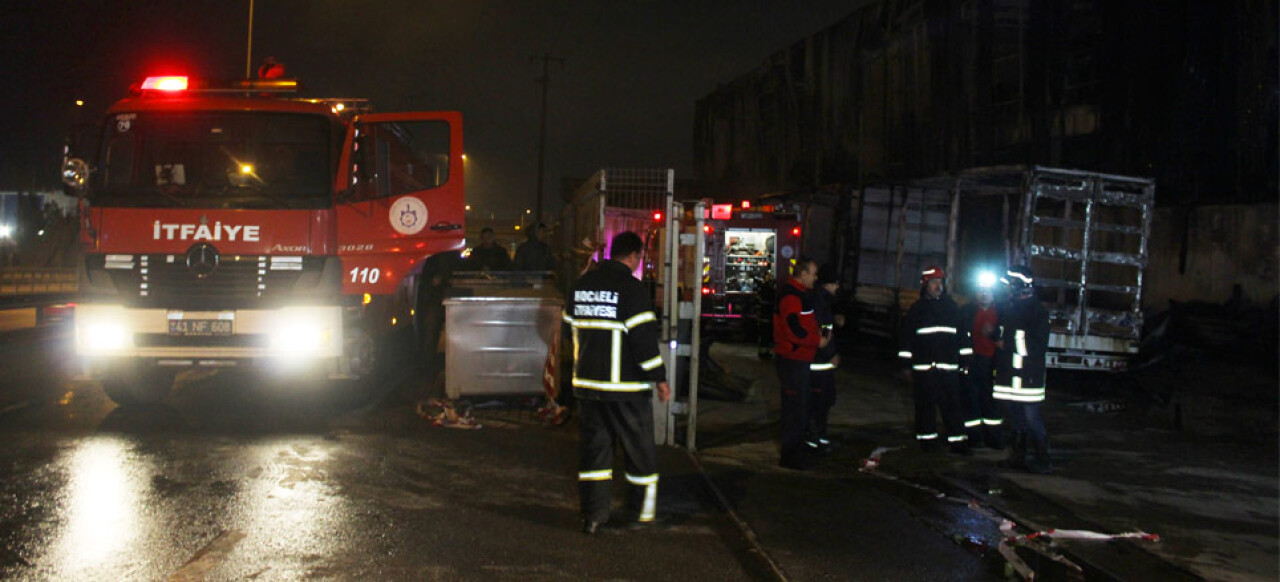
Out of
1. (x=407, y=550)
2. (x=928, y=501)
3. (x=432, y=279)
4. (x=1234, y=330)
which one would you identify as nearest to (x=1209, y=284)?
(x=1234, y=330)

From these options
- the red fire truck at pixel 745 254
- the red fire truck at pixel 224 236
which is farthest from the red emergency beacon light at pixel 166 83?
the red fire truck at pixel 745 254

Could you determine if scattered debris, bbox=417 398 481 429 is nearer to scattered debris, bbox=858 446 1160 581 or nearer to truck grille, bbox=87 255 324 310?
truck grille, bbox=87 255 324 310

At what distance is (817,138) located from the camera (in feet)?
101

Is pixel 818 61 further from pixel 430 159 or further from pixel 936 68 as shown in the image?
pixel 430 159

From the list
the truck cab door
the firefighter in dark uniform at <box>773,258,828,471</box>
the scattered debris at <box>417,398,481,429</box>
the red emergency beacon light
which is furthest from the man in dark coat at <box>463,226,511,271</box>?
the firefighter in dark uniform at <box>773,258,828,471</box>

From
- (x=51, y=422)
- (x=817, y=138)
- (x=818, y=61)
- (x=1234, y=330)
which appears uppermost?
(x=818, y=61)

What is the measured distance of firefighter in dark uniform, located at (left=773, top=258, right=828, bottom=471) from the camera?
7.26 meters

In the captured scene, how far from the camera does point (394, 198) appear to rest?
30.2 ft

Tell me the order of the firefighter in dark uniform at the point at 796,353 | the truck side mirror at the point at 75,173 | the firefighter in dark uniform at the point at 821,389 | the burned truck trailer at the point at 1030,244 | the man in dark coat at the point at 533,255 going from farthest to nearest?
the man in dark coat at the point at 533,255, the burned truck trailer at the point at 1030,244, the truck side mirror at the point at 75,173, the firefighter in dark uniform at the point at 821,389, the firefighter in dark uniform at the point at 796,353

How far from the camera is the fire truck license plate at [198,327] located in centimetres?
820

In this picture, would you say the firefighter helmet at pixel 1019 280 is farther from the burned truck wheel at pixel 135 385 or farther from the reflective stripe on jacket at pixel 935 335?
the burned truck wheel at pixel 135 385

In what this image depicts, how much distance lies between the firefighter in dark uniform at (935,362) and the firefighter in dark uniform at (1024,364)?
62cm

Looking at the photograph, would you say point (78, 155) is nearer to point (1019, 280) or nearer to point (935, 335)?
point (935, 335)

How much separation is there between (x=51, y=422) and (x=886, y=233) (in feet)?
42.8
